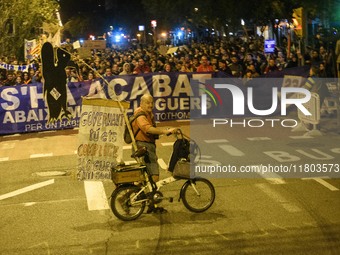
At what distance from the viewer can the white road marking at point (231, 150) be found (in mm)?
12970

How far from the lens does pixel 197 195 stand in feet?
28.2

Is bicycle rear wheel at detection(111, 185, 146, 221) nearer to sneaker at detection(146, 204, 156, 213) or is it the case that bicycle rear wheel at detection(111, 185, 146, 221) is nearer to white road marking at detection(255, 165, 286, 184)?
sneaker at detection(146, 204, 156, 213)

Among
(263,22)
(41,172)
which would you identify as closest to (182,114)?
(41,172)

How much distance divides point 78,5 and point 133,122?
95.9m

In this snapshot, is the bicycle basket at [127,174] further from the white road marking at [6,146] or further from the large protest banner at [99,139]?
the white road marking at [6,146]

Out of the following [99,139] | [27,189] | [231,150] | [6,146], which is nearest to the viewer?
[99,139]

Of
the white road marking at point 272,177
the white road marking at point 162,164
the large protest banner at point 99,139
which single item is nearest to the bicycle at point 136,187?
the large protest banner at point 99,139

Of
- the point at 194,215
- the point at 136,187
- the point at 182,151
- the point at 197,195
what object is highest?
the point at 182,151

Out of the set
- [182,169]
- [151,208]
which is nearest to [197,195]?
[182,169]

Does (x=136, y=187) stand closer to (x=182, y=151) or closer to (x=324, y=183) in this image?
(x=182, y=151)

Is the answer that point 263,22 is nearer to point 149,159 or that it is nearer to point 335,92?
point 335,92

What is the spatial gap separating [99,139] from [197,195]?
1.68 metres

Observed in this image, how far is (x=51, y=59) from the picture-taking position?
1108 cm

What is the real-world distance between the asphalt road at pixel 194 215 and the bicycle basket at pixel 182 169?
0.58 metres
